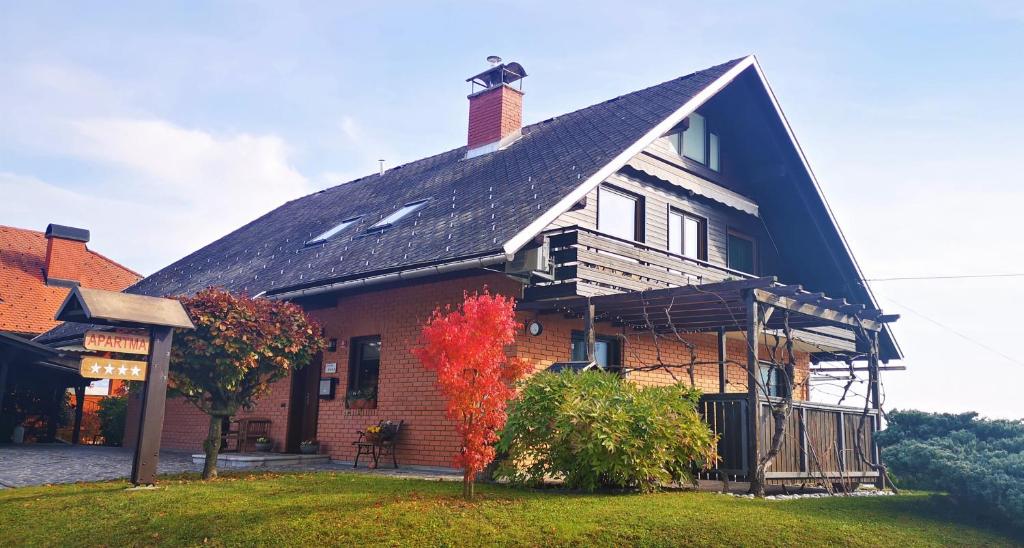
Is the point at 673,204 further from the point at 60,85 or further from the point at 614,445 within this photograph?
the point at 60,85

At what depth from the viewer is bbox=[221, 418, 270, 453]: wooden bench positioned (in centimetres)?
1609

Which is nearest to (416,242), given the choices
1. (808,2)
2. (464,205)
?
(464,205)

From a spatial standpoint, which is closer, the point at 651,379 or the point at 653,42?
the point at 653,42

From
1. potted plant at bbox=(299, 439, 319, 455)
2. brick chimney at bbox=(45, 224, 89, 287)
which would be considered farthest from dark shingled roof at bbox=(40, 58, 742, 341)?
brick chimney at bbox=(45, 224, 89, 287)

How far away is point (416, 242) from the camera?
1366 cm

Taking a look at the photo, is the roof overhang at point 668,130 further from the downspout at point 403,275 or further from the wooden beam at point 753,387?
the wooden beam at point 753,387

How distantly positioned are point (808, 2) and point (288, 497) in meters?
8.29

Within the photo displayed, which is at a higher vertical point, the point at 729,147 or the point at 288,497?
the point at 729,147

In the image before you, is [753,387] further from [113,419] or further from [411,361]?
[113,419]

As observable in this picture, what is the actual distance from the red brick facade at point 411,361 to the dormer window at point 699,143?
11.4ft

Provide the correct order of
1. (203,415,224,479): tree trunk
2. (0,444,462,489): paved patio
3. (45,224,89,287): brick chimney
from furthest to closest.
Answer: (45,224,89,287): brick chimney → (0,444,462,489): paved patio → (203,415,224,479): tree trunk

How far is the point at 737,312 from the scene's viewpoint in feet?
43.4

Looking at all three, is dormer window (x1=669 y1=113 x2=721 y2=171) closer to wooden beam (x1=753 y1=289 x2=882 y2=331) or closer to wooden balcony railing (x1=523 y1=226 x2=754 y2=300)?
wooden balcony railing (x1=523 y1=226 x2=754 y2=300)

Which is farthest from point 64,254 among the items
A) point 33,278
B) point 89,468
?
point 89,468
